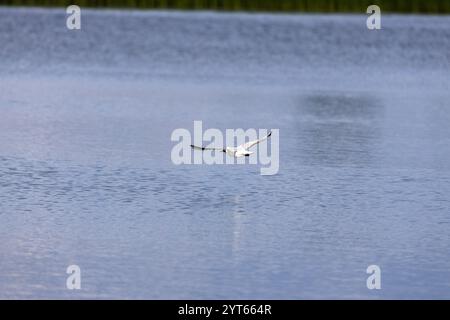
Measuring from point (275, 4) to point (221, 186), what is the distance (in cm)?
4199

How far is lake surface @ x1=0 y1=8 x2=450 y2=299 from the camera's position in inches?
425

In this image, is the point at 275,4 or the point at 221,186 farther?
the point at 275,4

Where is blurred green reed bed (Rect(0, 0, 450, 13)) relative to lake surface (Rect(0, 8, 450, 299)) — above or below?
above

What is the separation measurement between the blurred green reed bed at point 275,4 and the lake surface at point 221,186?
2097 centimetres

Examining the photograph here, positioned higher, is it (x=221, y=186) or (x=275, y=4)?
(x=275, y=4)

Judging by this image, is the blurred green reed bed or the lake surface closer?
the lake surface

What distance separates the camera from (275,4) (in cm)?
5600

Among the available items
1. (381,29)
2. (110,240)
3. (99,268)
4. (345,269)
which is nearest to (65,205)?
(110,240)

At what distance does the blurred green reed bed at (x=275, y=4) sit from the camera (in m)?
51.8

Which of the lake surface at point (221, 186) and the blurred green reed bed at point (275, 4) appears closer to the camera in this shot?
the lake surface at point (221, 186)

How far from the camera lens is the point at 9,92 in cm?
2408

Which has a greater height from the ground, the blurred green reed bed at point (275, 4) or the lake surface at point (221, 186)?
the blurred green reed bed at point (275, 4)

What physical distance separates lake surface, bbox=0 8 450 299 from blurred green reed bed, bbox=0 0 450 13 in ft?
68.8

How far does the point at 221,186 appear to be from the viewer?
14.5 m
